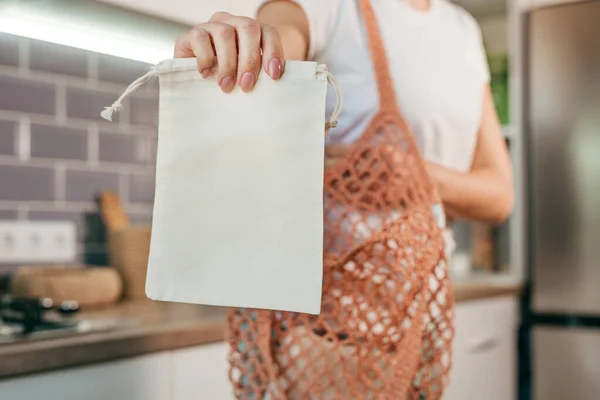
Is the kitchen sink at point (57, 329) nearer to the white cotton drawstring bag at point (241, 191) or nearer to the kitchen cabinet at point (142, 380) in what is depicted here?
the kitchen cabinet at point (142, 380)

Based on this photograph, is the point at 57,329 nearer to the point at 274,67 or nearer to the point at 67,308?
the point at 67,308

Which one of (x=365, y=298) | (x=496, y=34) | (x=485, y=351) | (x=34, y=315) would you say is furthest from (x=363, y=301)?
(x=496, y=34)

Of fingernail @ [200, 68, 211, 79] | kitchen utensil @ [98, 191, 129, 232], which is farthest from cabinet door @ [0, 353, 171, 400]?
kitchen utensil @ [98, 191, 129, 232]

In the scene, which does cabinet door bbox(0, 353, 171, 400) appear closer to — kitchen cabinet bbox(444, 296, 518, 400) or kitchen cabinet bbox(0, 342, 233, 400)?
kitchen cabinet bbox(0, 342, 233, 400)

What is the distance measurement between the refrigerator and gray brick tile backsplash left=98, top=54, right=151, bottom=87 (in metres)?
1.02

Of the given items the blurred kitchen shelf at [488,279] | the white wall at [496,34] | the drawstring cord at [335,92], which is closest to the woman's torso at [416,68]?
the drawstring cord at [335,92]

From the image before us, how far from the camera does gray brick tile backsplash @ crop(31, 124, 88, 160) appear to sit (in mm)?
1353

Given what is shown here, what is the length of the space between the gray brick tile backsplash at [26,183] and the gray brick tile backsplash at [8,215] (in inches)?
0.9

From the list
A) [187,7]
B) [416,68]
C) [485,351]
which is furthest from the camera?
[485,351]

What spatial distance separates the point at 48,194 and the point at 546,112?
122 centimetres

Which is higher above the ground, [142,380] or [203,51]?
[203,51]

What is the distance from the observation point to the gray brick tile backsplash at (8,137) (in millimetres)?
1294

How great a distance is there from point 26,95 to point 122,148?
9.0 inches

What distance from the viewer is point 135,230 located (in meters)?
1.42
